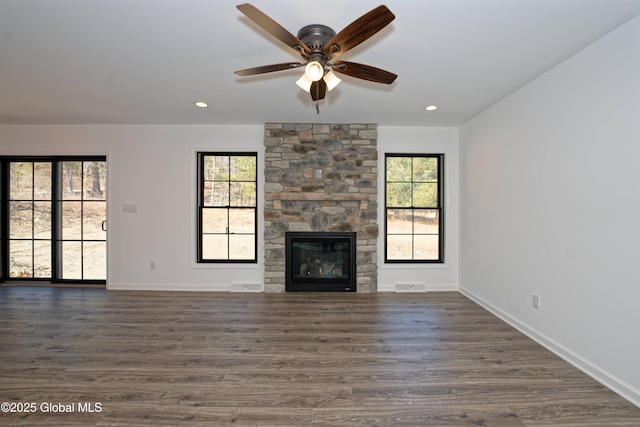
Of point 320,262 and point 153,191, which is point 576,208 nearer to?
point 320,262

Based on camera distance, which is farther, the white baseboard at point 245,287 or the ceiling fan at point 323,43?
the white baseboard at point 245,287

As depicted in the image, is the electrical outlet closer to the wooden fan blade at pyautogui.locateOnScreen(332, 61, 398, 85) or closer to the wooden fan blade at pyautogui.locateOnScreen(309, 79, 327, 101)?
the wooden fan blade at pyautogui.locateOnScreen(332, 61, 398, 85)

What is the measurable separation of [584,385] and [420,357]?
1.12 m

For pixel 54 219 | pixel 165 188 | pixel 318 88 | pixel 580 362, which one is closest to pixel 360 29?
pixel 318 88

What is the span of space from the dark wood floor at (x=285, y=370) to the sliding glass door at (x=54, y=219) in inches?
43.2

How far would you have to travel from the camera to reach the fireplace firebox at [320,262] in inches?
173

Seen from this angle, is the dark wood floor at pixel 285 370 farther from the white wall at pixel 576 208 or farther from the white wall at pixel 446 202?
the white wall at pixel 446 202

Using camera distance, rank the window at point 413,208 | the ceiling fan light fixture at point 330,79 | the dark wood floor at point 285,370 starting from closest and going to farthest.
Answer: the dark wood floor at point 285,370 → the ceiling fan light fixture at point 330,79 → the window at point 413,208

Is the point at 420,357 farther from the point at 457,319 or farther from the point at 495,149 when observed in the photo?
the point at 495,149

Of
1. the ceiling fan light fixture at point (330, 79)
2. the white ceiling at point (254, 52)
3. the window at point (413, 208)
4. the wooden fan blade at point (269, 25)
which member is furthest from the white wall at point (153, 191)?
the wooden fan blade at point (269, 25)

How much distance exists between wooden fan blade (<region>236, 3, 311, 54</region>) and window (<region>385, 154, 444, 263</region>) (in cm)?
297

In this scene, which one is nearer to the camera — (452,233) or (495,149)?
(495,149)

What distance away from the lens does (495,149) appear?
3531mm

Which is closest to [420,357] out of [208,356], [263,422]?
[263,422]
